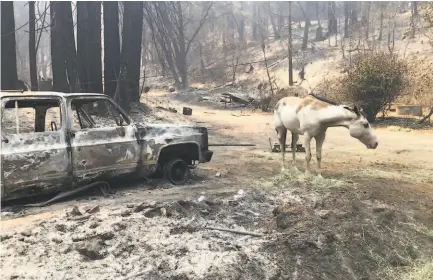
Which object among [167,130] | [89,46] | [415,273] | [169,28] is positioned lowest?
[415,273]

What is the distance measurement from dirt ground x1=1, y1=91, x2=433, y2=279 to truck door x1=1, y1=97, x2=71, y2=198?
0.38m

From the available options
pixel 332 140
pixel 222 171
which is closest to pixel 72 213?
pixel 222 171

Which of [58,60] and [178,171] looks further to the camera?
[58,60]

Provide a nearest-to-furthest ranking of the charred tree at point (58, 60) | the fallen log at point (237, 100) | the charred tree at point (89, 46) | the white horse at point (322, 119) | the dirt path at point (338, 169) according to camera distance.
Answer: the dirt path at point (338, 169) < the white horse at point (322, 119) < the charred tree at point (58, 60) < the charred tree at point (89, 46) < the fallen log at point (237, 100)

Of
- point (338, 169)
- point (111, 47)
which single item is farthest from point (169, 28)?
point (338, 169)

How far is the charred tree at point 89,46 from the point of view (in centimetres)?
1581

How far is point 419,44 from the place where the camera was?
39.0 m

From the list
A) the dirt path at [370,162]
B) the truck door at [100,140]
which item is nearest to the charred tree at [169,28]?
the dirt path at [370,162]

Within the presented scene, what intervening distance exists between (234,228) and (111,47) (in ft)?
42.2

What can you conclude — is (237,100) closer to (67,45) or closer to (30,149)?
(67,45)

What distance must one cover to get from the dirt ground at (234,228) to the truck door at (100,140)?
437mm

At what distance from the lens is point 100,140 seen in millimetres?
6777

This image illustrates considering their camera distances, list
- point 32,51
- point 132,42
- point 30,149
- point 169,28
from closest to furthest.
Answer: point 30,149 < point 132,42 < point 32,51 < point 169,28

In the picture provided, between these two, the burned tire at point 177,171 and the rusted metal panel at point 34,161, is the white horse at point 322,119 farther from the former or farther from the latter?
the rusted metal panel at point 34,161
